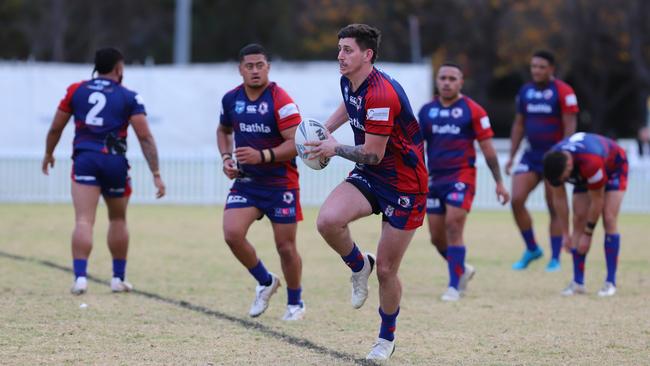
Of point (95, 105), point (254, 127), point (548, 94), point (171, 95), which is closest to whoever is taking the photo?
point (254, 127)

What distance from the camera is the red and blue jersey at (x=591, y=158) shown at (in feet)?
31.8

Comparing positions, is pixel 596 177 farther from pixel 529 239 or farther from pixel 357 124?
pixel 357 124

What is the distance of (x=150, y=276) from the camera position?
11.5m

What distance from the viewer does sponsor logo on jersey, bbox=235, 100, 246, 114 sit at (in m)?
8.59

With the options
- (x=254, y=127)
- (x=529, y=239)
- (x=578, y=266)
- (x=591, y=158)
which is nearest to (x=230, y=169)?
(x=254, y=127)

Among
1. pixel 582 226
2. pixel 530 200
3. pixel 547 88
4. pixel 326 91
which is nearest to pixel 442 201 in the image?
pixel 582 226

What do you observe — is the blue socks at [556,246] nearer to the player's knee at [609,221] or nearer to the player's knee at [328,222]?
the player's knee at [609,221]

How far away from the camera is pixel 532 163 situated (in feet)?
41.3

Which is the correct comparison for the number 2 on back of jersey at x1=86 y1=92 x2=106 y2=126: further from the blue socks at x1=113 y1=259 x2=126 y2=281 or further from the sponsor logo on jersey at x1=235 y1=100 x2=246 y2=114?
the sponsor logo on jersey at x1=235 y1=100 x2=246 y2=114

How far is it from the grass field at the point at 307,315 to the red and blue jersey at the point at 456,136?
1.18m

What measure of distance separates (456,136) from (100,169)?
3293 millimetres

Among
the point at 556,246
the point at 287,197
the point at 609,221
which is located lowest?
the point at 556,246

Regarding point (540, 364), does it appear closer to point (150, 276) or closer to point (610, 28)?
point (150, 276)

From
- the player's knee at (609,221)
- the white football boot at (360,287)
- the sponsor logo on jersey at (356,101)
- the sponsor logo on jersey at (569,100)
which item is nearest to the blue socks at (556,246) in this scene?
the sponsor logo on jersey at (569,100)
